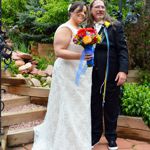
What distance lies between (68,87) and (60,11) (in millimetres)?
2911

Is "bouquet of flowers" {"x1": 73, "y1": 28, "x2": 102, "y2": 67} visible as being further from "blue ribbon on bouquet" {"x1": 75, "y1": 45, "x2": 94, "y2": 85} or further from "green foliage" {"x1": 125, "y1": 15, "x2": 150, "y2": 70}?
"green foliage" {"x1": 125, "y1": 15, "x2": 150, "y2": 70}

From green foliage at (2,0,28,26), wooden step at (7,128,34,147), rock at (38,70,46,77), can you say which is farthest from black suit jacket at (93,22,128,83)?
green foliage at (2,0,28,26)

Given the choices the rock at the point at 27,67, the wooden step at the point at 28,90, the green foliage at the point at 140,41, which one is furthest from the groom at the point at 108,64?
the green foliage at the point at 140,41

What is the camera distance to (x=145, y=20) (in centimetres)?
631

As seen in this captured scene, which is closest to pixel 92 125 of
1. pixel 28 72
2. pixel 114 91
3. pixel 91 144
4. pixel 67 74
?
pixel 91 144

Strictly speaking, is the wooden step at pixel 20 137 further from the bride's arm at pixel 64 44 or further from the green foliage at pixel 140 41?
A: the green foliage at pixel 140 41

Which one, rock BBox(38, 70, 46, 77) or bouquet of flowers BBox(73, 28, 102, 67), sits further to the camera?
Result: rock BBox(38, 70, 46, 77)

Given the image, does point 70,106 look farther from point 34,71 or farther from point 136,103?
point 34,71

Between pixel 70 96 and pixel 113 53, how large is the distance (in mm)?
698

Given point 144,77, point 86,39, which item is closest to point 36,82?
point 144,77

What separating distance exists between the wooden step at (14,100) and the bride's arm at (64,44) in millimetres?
1462

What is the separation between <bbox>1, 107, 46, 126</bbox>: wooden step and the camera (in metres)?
4.75

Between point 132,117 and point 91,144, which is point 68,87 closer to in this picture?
point 91,144

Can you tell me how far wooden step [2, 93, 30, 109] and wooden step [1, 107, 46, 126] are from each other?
22 centimetres
